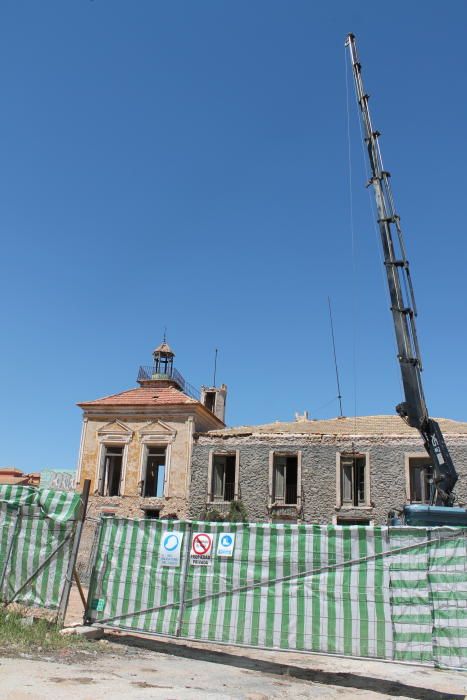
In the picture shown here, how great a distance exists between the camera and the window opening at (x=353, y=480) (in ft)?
89.1

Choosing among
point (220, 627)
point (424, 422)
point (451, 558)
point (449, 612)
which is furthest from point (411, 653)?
point (424, 422)

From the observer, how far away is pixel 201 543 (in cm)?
1015

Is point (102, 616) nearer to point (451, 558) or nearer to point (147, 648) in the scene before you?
point (147, 648)

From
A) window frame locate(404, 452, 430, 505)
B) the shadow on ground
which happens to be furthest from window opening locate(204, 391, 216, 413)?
the shadow on ground

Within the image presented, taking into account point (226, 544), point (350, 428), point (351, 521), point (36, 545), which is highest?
point (350, 428)

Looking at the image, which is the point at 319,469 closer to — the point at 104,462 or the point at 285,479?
the point at 285,479

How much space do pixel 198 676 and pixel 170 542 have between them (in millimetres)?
2303

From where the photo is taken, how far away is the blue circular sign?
1030cm

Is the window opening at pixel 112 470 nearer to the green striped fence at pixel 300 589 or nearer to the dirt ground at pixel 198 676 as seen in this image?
the dirt ground at pixel 198 676

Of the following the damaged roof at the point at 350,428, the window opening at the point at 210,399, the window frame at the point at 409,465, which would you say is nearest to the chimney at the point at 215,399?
the window opening at the point at 210,399

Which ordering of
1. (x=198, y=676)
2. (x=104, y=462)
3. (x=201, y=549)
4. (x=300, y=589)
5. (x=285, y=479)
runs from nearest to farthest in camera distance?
(x=198, y=676) < (x=300, y=589) < (x=201, y=549) < (x=285, y=479) < (x=104, y=462)

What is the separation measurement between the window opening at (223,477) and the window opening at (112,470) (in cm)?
501

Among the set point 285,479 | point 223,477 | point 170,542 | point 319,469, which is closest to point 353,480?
point 319,469

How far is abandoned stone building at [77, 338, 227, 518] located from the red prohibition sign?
18.5 m
